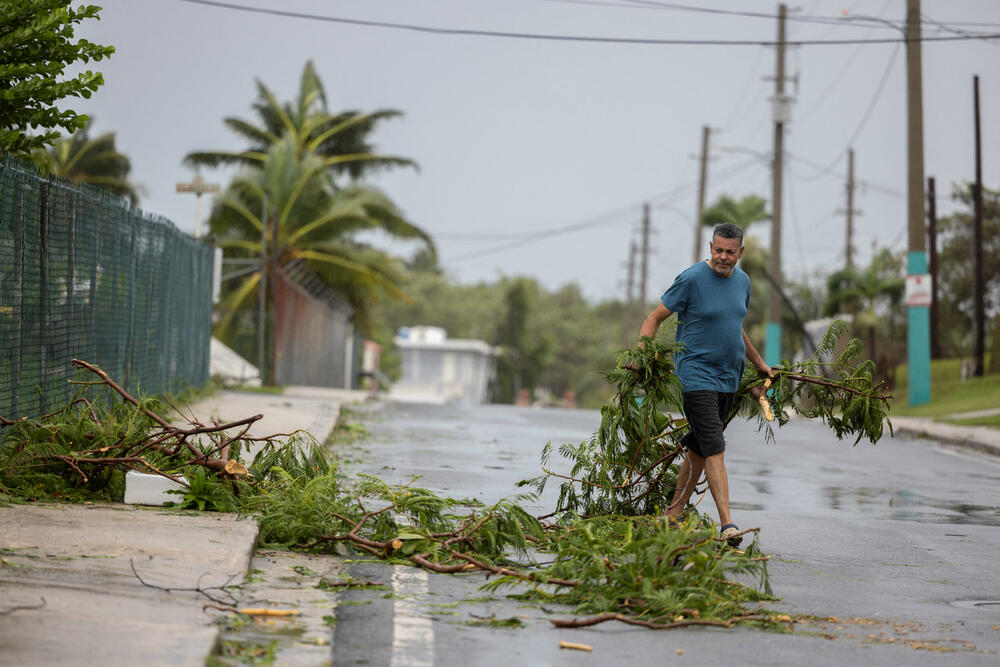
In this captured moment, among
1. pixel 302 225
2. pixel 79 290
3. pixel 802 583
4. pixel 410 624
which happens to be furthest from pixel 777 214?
pixel 410 624

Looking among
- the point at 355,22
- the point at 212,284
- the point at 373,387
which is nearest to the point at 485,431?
the point at 212,284

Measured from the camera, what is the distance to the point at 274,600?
19.2 ft

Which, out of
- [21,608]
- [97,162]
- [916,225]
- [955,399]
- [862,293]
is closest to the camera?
[21,608]

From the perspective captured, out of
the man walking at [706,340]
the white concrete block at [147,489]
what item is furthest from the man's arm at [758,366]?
the white concrete block at [147,489]

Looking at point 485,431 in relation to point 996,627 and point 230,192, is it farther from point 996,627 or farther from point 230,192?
point 230,192

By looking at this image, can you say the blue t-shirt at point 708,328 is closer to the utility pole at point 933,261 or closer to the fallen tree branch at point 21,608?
the fallen tree branch at point 21,608

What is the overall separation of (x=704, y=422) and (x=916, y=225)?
21.2 m

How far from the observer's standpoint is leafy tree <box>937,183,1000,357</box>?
5225 cm

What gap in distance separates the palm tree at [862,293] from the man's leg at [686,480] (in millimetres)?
35327

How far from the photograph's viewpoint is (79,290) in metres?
11.9

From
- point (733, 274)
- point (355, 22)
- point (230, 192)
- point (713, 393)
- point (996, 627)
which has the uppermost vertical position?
point (355, 22)

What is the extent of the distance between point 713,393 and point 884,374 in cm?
3614

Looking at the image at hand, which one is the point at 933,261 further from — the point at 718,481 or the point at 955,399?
the point at 718,481

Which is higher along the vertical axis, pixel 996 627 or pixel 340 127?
pixel 340 127
